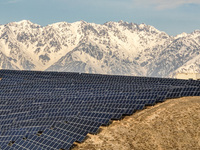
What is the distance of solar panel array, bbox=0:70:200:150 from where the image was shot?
6372 centimetres

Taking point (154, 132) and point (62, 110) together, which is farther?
point (62, 110)

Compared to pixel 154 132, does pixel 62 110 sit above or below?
above

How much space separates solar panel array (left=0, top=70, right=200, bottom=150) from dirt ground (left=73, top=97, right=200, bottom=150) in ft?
8.23

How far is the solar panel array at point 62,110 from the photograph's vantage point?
6372 cm

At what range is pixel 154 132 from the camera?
A: 6291cm

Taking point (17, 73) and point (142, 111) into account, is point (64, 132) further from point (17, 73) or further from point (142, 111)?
point (17, 73)

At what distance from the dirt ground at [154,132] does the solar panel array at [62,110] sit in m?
2.51

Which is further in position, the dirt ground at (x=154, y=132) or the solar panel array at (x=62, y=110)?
the solar panel array at (x=62, y=110)

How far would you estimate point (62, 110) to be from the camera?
265 ft

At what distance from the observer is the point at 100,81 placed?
12569cm

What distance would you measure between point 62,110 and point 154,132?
2668 cm

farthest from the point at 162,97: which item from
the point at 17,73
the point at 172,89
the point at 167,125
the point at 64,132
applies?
the point at 17,73

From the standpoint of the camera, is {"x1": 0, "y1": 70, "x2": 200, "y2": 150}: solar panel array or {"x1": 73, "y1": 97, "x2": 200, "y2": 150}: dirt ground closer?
{"x1": 73, "y1": 97, "x2": 200, "y2": 150}: dirt ground

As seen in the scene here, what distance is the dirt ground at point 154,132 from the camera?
58.9 metres
